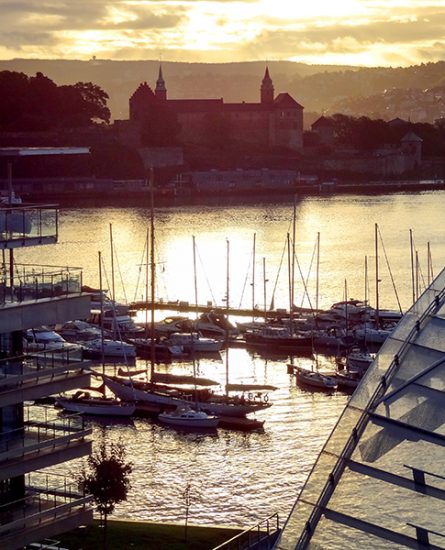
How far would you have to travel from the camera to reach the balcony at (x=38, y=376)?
20.1ft

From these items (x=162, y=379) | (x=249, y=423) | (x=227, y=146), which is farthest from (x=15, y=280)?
(x=227, y=146)

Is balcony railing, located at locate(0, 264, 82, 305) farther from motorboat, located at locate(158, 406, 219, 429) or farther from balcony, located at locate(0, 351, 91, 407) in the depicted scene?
motorboat, located at locate(158, 406, 219, 429)

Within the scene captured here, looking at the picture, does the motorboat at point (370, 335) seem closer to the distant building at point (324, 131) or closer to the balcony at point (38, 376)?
the balcony at point (38, 376)

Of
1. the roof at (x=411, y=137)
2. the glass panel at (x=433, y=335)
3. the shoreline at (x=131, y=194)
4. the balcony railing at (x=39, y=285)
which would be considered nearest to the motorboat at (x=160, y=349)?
the balcony railing at (x=39, y=285)

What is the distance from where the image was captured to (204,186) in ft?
237

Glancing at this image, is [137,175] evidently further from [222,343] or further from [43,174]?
[222,343]

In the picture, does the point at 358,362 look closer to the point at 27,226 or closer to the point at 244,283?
the point at 244,283

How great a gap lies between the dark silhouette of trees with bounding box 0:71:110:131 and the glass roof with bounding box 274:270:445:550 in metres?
66.3

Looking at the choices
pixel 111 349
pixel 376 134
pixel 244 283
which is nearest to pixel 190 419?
pixel 111 349

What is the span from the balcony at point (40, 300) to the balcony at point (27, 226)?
138 millimetres

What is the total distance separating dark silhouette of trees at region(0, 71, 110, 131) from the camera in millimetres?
70438

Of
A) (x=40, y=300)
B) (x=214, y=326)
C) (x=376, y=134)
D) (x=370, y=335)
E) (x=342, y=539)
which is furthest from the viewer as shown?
(x=376, y=134)

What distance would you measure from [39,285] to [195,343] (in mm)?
16402

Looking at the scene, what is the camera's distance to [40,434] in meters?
6.37
